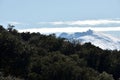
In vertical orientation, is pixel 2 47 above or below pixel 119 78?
above

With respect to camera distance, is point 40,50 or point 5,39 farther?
point 40,50

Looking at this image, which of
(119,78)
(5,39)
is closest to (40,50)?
(5,39)

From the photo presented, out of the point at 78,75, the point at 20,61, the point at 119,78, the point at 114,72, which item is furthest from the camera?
the point at 114,72

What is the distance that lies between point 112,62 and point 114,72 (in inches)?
107

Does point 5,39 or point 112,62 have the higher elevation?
point 5,39

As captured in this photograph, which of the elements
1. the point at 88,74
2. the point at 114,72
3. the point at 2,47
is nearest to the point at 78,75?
the point at 88,74

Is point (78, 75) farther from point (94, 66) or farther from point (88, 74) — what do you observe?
point (94, 66)

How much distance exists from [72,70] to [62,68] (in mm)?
1962

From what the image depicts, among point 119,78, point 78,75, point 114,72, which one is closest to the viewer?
point 78,75

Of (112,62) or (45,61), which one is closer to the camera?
(45,61)

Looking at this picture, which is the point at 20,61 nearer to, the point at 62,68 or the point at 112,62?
the point at 62,68

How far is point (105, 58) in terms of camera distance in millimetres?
119000

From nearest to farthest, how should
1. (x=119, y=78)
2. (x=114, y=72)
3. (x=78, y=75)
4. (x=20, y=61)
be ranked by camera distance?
(x=78, y=75)
(x=20, y=61)
(x=119, y=78)
(x=114, y=72)

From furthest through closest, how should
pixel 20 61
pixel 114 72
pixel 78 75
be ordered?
1. pixel 114 72
2. pixel 20 61
3. pixel 78 75
